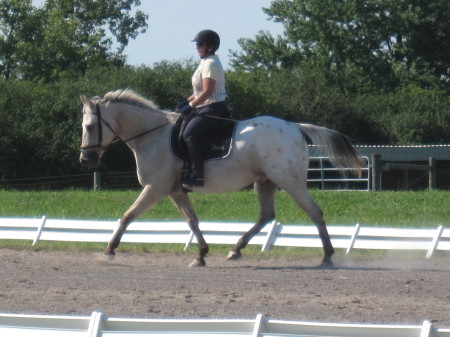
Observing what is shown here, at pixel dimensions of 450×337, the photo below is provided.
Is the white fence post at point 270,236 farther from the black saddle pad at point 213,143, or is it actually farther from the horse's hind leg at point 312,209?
the black saddle pad at point 213,143

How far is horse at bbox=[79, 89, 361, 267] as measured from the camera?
474 inches

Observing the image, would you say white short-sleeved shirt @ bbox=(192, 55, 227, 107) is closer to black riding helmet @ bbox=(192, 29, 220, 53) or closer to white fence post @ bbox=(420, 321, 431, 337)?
black riding helmet @ bbox=(192, 29, 220, 53)

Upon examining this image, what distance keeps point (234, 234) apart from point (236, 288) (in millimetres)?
4966

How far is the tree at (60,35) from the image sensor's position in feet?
194

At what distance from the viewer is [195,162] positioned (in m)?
11.9

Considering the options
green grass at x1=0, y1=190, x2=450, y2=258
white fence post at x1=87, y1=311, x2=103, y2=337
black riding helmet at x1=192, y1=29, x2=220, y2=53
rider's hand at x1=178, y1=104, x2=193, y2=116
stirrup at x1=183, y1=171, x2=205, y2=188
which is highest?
black riding helmet at x1=192, y1=29, x2=220, y2=53

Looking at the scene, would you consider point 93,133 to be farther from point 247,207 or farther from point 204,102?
point 247,207

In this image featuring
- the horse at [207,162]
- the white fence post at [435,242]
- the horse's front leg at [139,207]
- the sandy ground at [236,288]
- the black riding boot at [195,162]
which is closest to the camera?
the sandy ground at [236,288]

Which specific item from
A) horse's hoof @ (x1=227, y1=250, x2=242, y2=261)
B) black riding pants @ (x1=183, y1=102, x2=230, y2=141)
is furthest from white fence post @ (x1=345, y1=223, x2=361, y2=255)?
black riding pants @ (x1=183, y1=102, x2=230, y2=141)

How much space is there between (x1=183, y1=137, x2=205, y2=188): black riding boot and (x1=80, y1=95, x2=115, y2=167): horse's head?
46.6 inches

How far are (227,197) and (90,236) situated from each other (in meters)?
6.62

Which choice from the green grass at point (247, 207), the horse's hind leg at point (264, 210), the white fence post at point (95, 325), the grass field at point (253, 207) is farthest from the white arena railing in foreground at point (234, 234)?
the white fence post at point (95, 325)

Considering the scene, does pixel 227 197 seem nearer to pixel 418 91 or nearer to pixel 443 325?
pixel 443 325

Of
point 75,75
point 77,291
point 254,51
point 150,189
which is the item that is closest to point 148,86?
point 75,75
